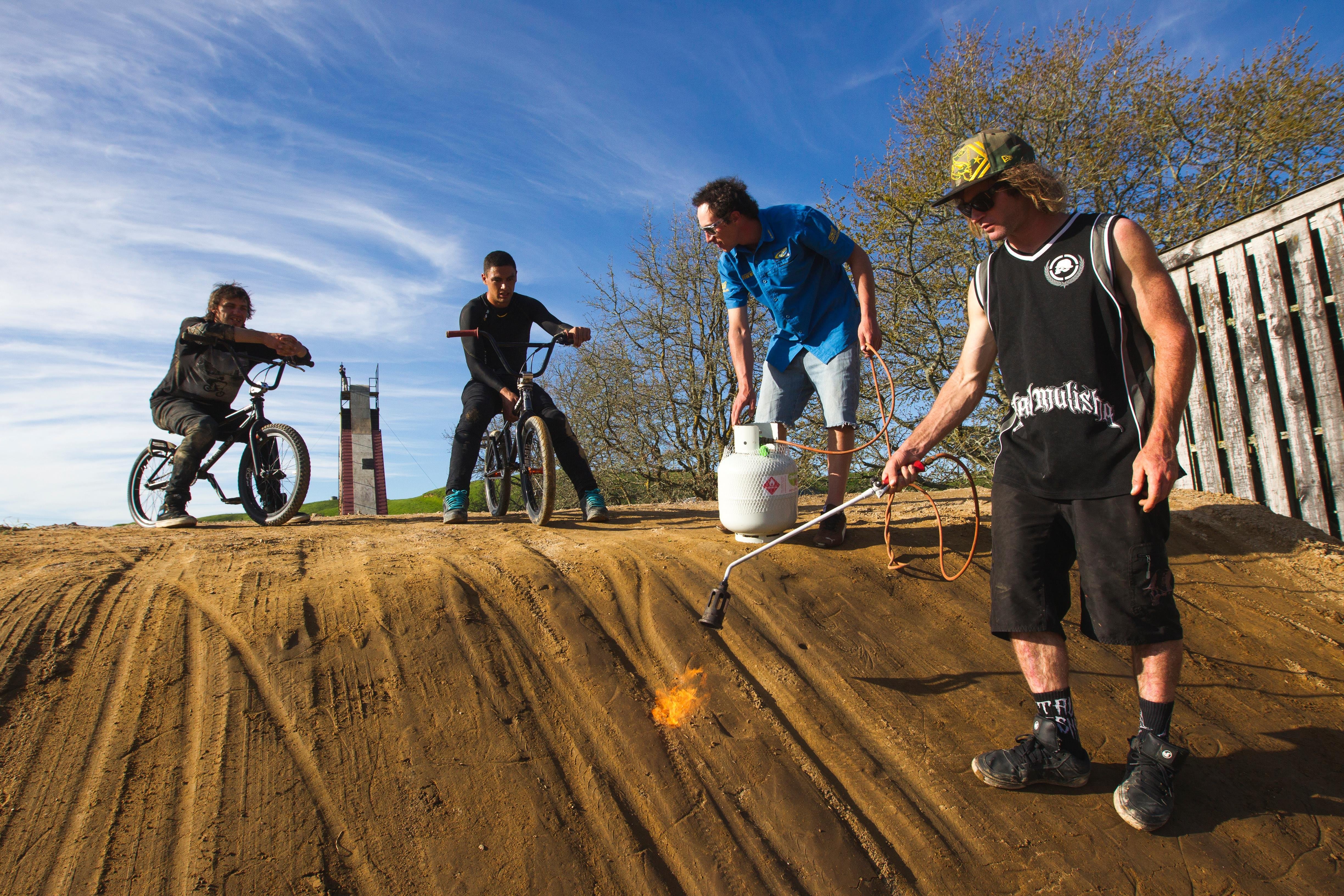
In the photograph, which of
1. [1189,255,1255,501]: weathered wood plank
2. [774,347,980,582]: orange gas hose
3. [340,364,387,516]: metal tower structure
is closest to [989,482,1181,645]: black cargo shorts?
[774,347,980,582]: orange gas hose

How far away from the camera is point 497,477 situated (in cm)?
614

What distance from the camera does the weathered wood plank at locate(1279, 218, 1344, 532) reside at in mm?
6184

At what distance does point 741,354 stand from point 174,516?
4641 mm

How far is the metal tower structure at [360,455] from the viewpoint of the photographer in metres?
10.7

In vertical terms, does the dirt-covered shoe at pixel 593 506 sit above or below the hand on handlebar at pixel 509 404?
below

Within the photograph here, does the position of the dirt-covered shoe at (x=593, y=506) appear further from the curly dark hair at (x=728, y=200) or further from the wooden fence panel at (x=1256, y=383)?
the wooden fence panel at (x=1256, y=383)

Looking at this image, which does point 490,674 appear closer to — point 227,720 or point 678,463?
point 227,720

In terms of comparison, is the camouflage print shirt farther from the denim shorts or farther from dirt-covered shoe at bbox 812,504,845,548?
dirt-covered shoe at bbox 812,504,845,548

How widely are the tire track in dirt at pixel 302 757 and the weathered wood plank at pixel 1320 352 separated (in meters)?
7.82

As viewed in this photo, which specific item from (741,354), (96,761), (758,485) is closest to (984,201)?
(758,485)

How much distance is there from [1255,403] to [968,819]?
6.34m

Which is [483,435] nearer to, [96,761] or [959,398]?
[96,761]

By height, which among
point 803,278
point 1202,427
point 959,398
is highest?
point 803,278

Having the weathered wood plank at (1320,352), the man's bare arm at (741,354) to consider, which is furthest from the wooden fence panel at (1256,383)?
the man's bare arm at (741,354)
